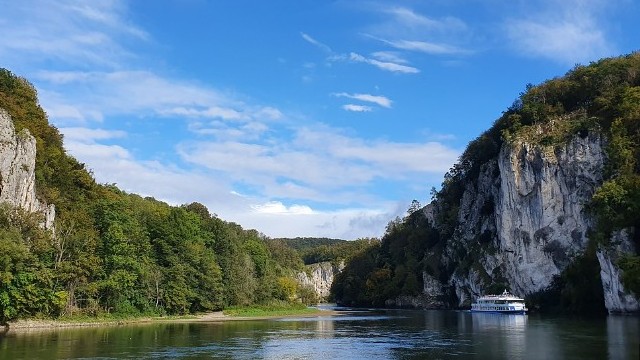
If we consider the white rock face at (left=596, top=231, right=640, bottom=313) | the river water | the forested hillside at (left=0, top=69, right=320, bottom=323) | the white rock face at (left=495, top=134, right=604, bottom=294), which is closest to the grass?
the forested hillside at (left=0, top=69, right=320, bottom=323)

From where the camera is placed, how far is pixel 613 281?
7031 cm

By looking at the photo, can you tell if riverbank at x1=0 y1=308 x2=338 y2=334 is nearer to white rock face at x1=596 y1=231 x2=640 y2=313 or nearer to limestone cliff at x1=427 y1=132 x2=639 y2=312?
limestone cliff at x1=427 y1=132 x2=639 y2=312

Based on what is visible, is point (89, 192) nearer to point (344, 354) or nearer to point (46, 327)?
point (46, 327)

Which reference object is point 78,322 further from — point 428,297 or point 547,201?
point 428,297

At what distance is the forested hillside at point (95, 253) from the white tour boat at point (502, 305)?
4121 cm

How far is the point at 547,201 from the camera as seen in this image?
93.8 m

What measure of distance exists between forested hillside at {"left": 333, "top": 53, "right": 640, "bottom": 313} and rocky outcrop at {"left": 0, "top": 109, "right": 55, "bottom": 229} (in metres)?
65.1

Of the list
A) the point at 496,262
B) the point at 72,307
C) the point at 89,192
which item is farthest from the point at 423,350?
the point at 496,262

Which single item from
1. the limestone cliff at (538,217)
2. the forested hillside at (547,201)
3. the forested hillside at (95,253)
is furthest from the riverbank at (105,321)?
the forested hillside at (547,201)

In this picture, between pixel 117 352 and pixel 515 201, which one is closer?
pixel 117 352

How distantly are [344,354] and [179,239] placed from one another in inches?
2342

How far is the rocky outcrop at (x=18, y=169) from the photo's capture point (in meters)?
68.8

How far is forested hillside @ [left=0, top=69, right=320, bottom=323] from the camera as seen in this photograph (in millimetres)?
64000

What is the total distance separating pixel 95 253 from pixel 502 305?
5810 centimetres
